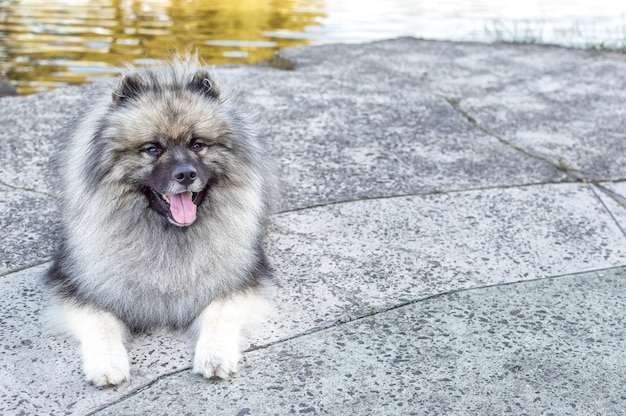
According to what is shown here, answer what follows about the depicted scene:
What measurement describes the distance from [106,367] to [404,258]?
1.77 meters

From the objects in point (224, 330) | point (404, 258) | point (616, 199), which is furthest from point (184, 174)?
point (616, 199)

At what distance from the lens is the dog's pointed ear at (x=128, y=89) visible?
306 centimetres

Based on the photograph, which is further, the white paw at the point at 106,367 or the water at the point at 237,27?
the water at the point at 237,27

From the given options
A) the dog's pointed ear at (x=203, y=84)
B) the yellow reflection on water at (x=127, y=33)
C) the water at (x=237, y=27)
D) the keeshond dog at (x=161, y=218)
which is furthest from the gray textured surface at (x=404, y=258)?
the water at (x=237, y=27)

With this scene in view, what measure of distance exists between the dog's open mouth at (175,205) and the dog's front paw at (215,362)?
552mm

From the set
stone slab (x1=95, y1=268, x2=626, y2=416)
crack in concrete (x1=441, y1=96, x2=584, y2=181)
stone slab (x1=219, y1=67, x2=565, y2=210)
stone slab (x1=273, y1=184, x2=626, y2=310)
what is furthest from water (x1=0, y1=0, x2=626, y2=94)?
stone slab (x1=95, y1=268, x2=626, y2=416)

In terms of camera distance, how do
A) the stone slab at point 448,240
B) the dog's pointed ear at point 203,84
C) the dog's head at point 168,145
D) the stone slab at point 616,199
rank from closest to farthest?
the dog's head at point 168,145
the dog's pointed ear at point 203,84
the stone slab at point 448,240
the stone slab at point 616,199

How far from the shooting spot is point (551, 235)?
4.20m

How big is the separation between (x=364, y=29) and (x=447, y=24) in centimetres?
154

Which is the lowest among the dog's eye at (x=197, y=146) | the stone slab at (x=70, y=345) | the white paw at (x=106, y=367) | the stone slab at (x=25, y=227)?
the stone slab at (x=70, y=345)

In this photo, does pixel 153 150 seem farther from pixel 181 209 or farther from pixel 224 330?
pixel 224 330

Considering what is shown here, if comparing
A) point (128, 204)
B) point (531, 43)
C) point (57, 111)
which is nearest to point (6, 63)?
point (57, 111)

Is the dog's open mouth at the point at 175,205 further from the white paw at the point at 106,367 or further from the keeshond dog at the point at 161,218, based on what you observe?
the white paw at the point at 106,367

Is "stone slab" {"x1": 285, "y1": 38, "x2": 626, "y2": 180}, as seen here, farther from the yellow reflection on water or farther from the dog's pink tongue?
the dog's pink tongue
